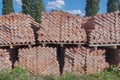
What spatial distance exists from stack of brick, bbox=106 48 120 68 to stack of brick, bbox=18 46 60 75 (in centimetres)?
230

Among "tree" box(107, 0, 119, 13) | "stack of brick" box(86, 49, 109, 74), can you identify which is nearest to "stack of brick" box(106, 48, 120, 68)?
"stack of brick" box(86, 49, 109, 74)

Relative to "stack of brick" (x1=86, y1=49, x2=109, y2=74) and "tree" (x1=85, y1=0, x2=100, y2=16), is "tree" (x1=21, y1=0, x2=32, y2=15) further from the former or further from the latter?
"stack of brick" (x1=86, y1=49, x2=109, y2=74)

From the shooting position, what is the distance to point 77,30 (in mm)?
12852

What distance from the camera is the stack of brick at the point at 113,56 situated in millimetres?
13398

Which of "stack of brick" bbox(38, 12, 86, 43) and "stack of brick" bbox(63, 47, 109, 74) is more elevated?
"stack of brick" bbox(38, 12, 86, 43)

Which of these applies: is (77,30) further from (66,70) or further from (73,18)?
(66,70)

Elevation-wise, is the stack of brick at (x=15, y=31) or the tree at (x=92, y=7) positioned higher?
the tree at (x=92, y=7)

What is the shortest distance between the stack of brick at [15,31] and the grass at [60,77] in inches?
41.7

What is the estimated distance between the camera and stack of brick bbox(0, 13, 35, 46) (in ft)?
41.8

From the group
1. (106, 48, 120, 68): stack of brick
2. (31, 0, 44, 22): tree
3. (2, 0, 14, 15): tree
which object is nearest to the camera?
(106, 48, 120, 68): stack of brick

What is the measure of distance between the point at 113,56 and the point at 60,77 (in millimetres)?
2766

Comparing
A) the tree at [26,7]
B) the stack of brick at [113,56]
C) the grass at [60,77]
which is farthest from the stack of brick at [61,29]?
A: the tree at [26,7]

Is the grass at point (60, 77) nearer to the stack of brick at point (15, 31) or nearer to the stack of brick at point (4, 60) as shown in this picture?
the stack of brick at point (4, 60)

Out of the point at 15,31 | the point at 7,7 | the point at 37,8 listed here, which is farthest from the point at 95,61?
the point at 7,7
